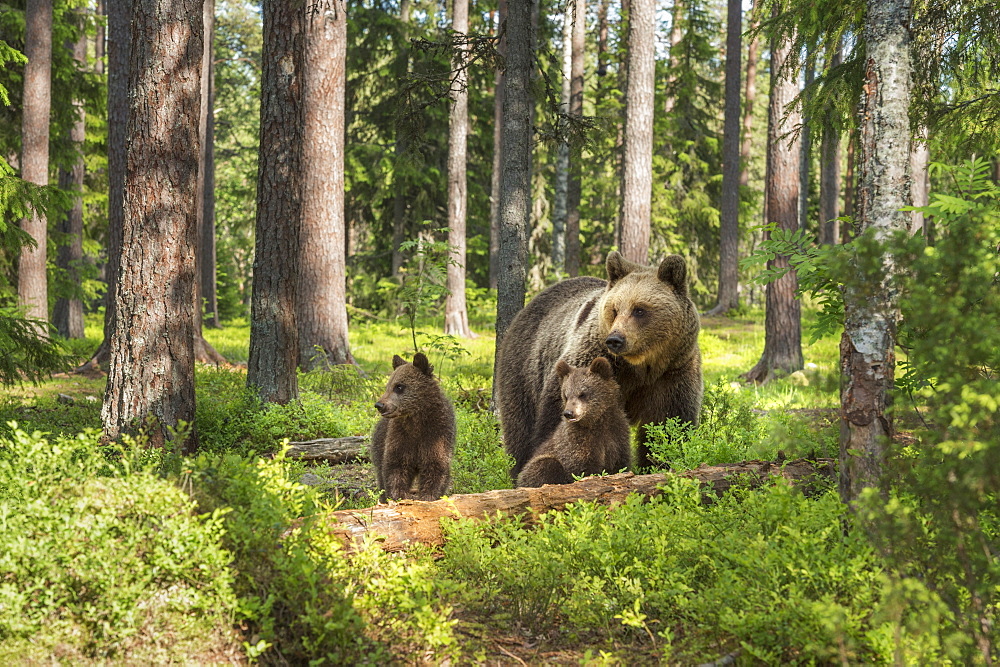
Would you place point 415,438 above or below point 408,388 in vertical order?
below

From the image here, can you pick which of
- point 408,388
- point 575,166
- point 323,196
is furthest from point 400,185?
point 408,388

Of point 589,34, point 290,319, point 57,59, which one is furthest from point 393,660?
point 589,34

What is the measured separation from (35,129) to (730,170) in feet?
61.3

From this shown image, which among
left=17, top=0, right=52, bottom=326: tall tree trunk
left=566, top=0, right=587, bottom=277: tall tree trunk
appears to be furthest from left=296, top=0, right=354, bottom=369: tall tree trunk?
left=566, top=0, right=587, bottom=277: tall tree trunk

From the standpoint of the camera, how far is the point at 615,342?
6.42 m

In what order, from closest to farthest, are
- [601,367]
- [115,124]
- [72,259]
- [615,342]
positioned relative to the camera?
[615,342]
[601,367]
[115,124]
[72,259]

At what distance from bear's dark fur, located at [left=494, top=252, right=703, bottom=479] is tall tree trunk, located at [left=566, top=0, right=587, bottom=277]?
1754 centimetres

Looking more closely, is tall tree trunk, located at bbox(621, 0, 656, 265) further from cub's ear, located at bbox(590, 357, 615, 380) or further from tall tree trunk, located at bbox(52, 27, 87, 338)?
tall tree trunk, located at bbox(52, 27, 87, 338)

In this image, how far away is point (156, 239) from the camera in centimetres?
701

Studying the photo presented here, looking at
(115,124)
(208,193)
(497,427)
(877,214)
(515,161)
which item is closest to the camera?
(877,214)

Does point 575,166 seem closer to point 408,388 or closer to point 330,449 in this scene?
point 330,449

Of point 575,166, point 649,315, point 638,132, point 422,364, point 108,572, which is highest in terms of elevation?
point 575,166

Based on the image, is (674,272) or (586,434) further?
(674,272)

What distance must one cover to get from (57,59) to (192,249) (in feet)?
43.3
